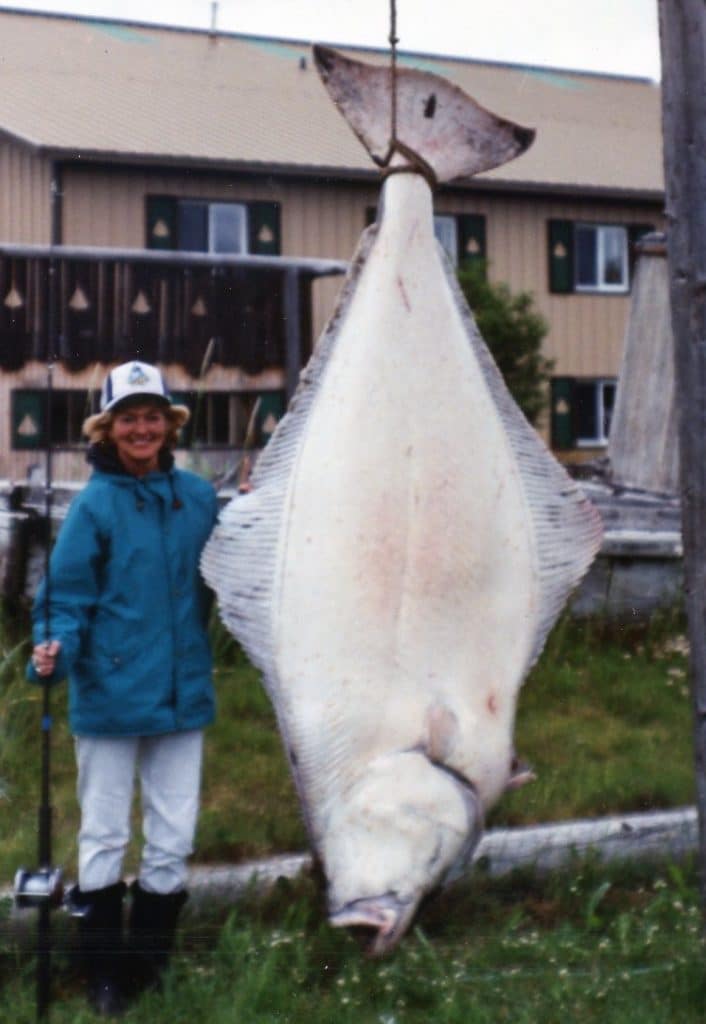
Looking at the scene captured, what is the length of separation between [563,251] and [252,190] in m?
3.94

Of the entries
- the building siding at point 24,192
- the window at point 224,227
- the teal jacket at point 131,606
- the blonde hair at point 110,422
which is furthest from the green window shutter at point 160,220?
the teal jacket at point 131,606

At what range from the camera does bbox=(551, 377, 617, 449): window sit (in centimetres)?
1568

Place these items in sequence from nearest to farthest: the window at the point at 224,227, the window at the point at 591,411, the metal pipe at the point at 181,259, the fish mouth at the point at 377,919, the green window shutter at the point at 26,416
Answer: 1. the fish mouth at the point at 377,919
2. the green window shutter at the point at 26,416
3. the metal pipe at the point at 181,259
4. the window at the point at 224,227
5. the window at the point at 591,411

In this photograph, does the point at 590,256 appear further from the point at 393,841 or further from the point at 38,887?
the point at 393,841

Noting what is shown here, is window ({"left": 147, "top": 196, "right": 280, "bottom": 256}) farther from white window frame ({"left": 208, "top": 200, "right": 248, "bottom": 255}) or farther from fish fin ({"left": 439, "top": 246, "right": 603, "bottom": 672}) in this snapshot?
fish fin ({"left": 439, "top": 246, "right": 603, "bottom": 672})

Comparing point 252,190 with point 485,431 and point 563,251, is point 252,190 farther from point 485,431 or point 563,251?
point 485,431

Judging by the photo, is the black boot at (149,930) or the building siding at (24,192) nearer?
the black boot at (149,930)

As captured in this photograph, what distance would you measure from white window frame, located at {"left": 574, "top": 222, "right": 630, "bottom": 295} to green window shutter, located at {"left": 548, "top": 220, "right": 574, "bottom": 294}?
164 millimetres

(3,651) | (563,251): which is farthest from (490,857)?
(563,251)

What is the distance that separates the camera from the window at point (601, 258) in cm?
1641

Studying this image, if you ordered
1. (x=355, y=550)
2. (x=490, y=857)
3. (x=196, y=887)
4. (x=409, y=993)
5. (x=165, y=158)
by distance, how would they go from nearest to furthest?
(x=355, y=550) → (x=409, y=993) → (x=196, y=887) → (x=490, y=857) → (x=165, y=158)

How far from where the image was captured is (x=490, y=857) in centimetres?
404

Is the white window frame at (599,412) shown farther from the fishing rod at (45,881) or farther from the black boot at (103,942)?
the fishing rod at (45,881)

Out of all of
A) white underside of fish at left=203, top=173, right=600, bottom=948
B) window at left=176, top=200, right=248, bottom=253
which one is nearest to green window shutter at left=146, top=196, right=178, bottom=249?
window at left=176, top=200, right=248, bottom=253
